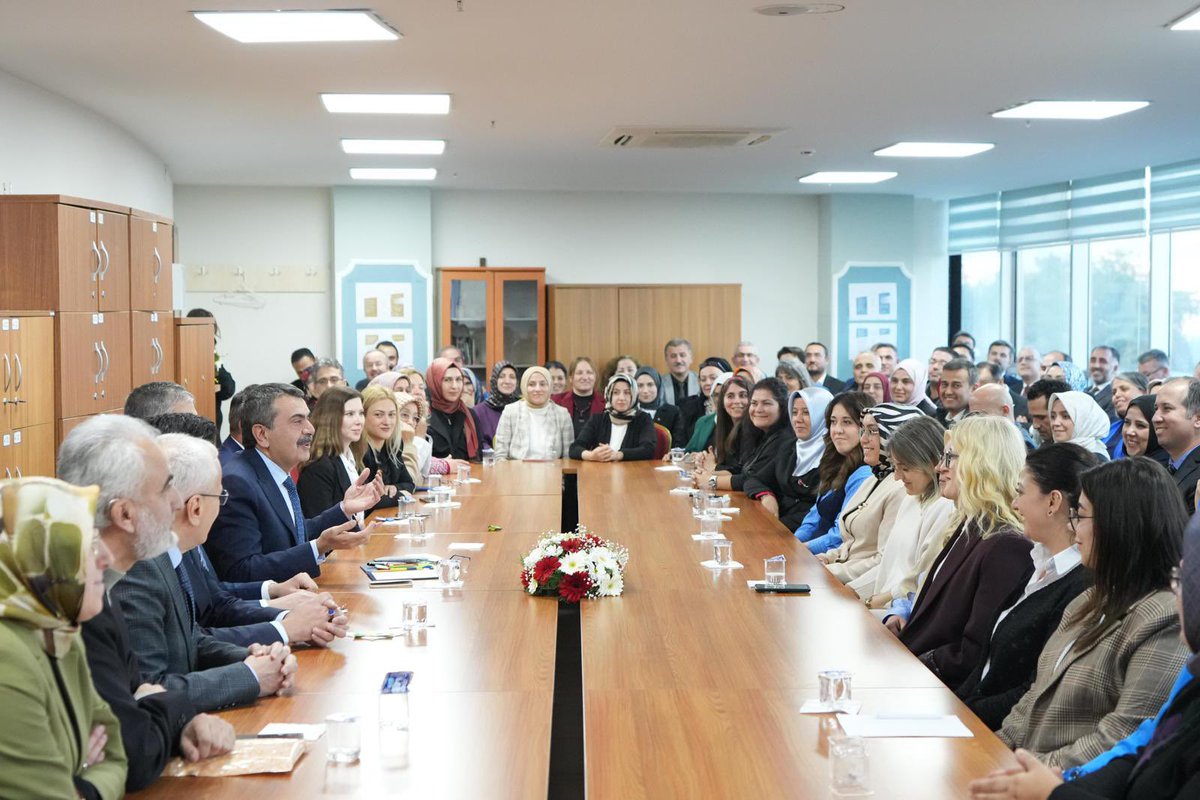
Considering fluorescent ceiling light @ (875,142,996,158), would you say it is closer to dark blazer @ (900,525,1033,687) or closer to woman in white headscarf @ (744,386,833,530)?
woman in white headscarf @ (744,386,833,530)

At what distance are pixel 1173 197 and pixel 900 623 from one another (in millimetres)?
8864

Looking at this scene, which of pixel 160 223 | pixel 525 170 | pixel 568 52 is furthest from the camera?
pixel 525 170

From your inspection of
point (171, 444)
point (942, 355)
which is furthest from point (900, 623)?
point (942, 355)

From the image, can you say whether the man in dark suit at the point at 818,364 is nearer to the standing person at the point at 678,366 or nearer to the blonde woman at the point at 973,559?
the standing person at the point at 678,366

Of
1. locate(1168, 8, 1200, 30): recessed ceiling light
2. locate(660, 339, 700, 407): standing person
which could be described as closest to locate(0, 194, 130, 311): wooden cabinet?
locate(1168, 8, 1200, 30): recessed ceiling light

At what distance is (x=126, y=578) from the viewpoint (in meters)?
2.92

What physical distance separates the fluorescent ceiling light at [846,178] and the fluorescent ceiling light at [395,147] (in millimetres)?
3994

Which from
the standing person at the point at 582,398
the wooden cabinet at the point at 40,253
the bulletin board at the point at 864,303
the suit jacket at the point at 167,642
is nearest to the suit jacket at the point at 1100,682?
the suit jacket at the point at 167,642

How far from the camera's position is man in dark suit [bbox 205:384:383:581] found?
4.36 m

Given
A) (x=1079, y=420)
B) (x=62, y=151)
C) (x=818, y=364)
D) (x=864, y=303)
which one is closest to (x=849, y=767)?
(x=1079, y=420)

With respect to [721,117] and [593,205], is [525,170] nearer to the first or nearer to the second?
[593,205]

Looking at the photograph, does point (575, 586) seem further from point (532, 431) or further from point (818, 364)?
point (818, 364)

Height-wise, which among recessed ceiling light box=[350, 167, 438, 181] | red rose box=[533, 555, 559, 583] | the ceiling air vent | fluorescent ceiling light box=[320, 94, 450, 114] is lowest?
red rose box=[533, 555, 559, 583]

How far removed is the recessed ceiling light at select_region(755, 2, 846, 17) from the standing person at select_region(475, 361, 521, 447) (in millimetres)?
4766
